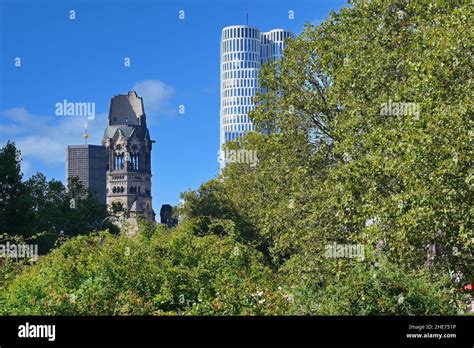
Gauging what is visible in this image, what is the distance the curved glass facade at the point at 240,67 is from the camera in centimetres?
10988

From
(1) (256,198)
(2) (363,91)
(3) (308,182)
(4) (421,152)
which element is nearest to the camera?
(4) (421,152)

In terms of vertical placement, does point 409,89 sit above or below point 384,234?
above

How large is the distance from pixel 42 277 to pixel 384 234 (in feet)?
37.8

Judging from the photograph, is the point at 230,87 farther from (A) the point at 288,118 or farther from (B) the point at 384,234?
(B) the point at 384,234

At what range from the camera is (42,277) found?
21.9 meters

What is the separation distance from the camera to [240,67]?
399ft

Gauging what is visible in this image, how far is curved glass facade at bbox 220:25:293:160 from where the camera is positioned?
4326 inches

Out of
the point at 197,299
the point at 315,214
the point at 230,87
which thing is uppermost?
the point at 230,87

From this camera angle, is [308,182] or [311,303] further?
[308,182]
